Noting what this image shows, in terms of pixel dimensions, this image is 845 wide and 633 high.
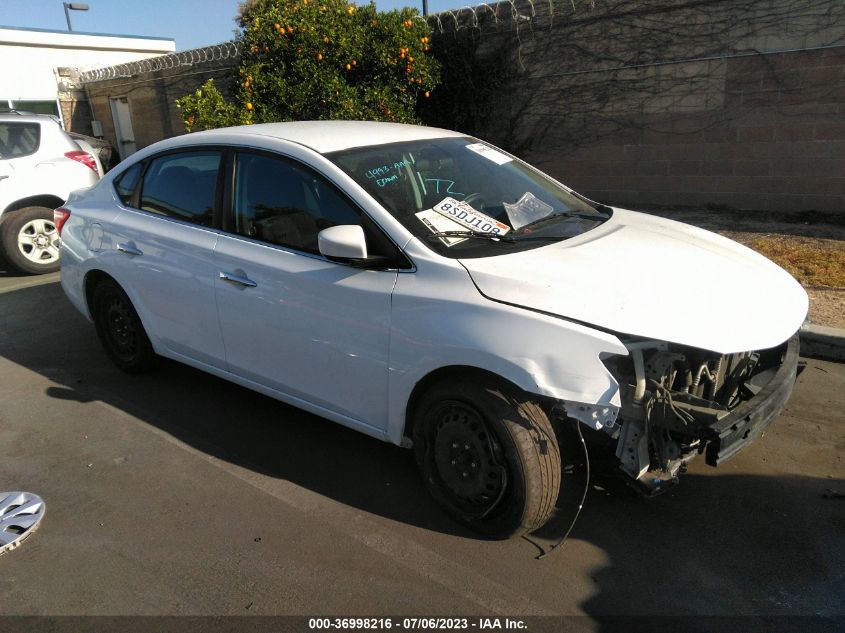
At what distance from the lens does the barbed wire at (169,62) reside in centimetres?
1322

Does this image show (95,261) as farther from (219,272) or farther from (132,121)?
(132,121)

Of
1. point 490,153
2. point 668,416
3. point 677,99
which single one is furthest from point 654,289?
point 677,99

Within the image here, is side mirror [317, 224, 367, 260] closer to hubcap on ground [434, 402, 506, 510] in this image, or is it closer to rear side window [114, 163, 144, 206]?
hubcap on ground [434, 402, 506, 510]

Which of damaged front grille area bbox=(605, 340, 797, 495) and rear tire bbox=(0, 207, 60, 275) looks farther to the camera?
rear tire bbox=(0, 207, 60, 275)

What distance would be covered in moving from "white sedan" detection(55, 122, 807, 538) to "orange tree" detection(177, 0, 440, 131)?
3.87 meters

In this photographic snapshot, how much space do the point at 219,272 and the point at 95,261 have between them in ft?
4.88

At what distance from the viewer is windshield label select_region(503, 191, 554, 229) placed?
3518 mm

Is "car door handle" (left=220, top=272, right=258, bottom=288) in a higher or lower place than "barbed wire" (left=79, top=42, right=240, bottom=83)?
lower

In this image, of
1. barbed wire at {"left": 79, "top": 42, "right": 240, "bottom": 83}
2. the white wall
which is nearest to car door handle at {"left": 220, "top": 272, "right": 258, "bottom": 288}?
barbed wire at {"left": 79, "top": 42, "right": 240, "bottom": 83}

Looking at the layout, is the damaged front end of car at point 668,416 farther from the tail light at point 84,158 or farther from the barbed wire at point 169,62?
the barbed wire at point 169,62

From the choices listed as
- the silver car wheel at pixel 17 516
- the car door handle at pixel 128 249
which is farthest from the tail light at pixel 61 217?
the silver car wheel at pixel 17 516

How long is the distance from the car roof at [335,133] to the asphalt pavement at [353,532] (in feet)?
5.53

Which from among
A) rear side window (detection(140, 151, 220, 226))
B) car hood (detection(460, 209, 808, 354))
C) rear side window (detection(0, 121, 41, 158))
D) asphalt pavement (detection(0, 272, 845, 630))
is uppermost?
rear side window (detection(0, 121, 41, 158))

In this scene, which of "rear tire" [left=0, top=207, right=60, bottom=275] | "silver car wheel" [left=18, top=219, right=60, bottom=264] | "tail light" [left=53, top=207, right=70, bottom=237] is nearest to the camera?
"tail light" [left=53, top=207, right=70, bottom=237]
